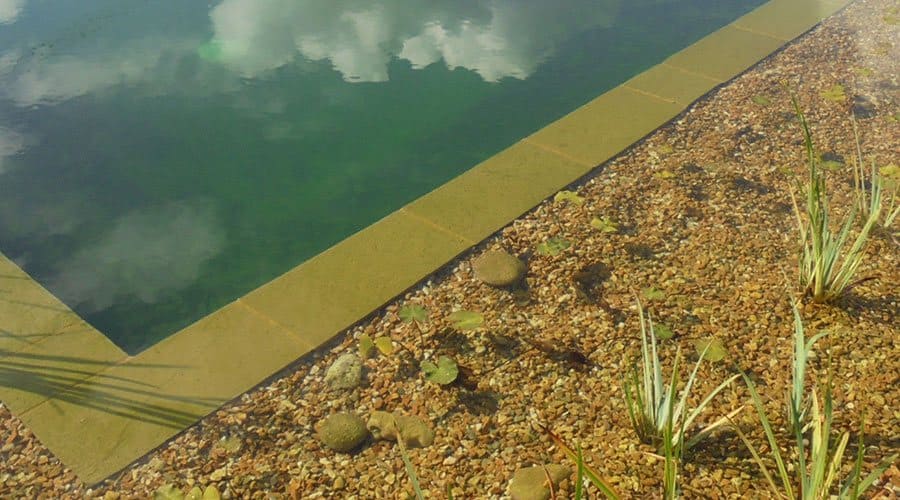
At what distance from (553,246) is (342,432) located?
1519mm

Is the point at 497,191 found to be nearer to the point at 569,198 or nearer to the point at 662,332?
the point at 569,198

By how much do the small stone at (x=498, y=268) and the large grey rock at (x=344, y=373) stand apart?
2.57 feet

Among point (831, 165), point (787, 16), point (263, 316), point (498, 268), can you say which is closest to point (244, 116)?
point (263, 316)

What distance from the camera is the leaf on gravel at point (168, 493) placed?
2713mm

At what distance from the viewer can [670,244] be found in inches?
156

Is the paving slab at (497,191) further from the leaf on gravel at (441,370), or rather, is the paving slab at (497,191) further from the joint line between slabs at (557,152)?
the leaf on gravel at (441,370)

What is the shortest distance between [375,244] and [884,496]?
2412 mm

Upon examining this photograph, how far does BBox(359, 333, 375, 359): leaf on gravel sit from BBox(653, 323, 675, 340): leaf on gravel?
1.20 meters

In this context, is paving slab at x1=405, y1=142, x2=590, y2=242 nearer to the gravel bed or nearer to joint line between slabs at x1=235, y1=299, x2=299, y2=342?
the gravel bed

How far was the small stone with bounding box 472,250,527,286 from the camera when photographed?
370cm

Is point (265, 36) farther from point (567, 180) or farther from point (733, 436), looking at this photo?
point (733, 436)

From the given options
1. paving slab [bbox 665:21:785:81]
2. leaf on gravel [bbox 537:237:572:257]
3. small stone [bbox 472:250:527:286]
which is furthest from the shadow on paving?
paving slab [bbox 665:21:785:81]

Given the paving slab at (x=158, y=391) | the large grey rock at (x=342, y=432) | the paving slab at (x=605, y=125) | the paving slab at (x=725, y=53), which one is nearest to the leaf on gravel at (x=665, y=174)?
the paving slab at (x=605, y=125)

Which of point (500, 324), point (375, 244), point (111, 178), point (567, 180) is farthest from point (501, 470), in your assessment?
point (111, 178)
